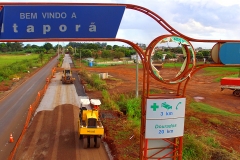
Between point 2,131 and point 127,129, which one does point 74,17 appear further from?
point 2,131

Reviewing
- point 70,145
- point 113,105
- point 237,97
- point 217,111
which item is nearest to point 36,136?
point 70,145

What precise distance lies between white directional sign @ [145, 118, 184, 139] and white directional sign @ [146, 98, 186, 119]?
5.9 inches

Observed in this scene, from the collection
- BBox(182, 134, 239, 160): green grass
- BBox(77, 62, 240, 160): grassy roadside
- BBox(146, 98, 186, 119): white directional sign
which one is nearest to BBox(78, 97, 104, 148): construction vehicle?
BBox(77, 62, 240, 160): grassy roadside

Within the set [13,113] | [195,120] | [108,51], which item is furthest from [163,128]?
[108,51]

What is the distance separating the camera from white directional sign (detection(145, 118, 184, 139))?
773 centimetres

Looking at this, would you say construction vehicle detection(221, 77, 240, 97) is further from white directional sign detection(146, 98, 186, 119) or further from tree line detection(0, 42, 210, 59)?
white directional sign detection(146, 98, 186, 119)

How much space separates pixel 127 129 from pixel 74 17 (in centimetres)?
983

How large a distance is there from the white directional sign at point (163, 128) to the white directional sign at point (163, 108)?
149 millimetres

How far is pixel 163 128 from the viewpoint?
7.82 meters

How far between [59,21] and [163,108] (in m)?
3.80

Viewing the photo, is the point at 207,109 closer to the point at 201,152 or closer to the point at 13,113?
the point at 201,152

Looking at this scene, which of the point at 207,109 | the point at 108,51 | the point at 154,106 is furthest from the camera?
the point at 108,51

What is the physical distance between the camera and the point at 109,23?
7309 mm

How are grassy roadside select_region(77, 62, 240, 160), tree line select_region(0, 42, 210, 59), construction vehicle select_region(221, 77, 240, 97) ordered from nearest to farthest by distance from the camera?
1. tree line select_region(0, 42, 210, 59)
2. grassy roadside select_region(77, 62, 240, 160)
3. construction vehicle select_region(221, 77, 240, 97)
